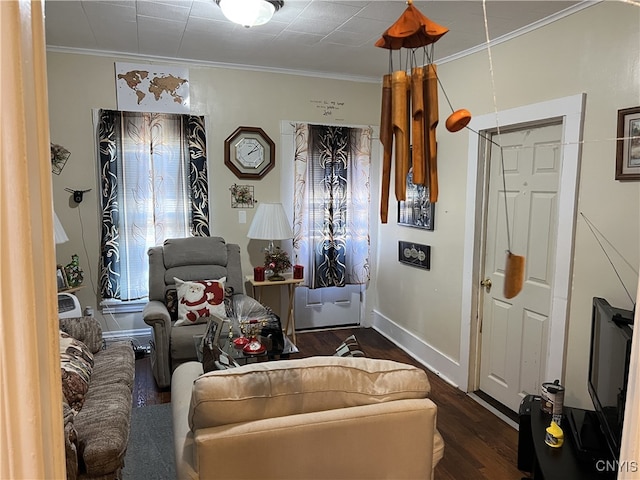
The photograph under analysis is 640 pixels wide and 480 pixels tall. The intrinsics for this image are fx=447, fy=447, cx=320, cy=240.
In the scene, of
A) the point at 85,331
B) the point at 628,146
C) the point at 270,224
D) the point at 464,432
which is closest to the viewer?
the point at 628,146

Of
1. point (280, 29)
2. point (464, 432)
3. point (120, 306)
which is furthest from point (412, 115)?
point (120, 306)

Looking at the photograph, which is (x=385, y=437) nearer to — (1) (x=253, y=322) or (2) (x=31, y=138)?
(2) (x=31, y=138)

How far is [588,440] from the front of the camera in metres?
1.98

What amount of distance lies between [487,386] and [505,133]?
5.98ft

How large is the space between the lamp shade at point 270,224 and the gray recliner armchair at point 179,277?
0.25 metres

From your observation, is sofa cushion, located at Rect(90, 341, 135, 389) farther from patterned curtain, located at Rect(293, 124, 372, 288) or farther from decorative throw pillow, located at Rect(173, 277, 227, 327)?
patterned curtain, located at Rect(293, 124, 372, 288)

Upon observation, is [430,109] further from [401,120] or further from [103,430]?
[103,430]

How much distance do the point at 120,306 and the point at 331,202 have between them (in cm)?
214

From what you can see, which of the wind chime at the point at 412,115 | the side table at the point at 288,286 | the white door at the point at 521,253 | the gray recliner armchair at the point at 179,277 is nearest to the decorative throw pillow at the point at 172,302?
the gray recliner armchair at the point at 179,277

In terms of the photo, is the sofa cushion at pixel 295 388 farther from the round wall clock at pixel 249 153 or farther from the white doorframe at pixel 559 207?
the round wall clock at pixel 249 153

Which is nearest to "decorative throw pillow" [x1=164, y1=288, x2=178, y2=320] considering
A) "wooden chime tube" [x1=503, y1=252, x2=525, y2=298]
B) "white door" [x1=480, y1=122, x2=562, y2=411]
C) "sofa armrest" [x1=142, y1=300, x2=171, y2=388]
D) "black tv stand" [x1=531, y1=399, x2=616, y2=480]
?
"sofa armrest" [x1=142, y1=300, x2=171, y2=388]

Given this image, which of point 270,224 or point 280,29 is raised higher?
point 280,29

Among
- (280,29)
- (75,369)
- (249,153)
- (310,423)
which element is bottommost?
(75,369)

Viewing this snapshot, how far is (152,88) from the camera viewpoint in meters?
3.78
